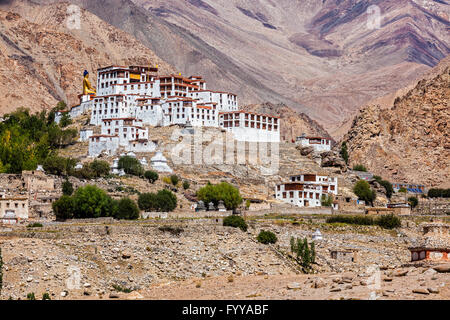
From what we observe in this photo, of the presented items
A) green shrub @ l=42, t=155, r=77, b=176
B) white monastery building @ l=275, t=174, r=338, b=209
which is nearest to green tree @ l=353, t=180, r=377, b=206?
white monastery building @ l=275, t=174, r=338, b=209

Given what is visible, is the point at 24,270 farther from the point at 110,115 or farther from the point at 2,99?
the point at 2,99

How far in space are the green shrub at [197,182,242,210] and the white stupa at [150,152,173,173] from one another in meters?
13.6

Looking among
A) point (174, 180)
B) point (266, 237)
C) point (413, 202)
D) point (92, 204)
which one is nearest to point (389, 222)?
point (266, 237)

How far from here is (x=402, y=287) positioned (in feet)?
93.9

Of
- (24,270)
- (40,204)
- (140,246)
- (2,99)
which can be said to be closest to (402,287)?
(24,270)

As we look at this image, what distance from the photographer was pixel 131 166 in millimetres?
86188

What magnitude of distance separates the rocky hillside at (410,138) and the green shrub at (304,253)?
67.1 m

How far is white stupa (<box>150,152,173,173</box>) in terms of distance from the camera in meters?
90.2

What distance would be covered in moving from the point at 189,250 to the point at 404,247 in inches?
787

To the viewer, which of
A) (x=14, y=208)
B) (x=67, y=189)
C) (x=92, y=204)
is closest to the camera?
(x=14, y=208)

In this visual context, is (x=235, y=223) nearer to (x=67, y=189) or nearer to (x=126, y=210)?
(x=126, y=210)

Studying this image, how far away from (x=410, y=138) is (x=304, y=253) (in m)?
77.2

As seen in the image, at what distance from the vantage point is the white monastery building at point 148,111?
10188cm

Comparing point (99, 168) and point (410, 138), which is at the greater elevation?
point (410, 138)
